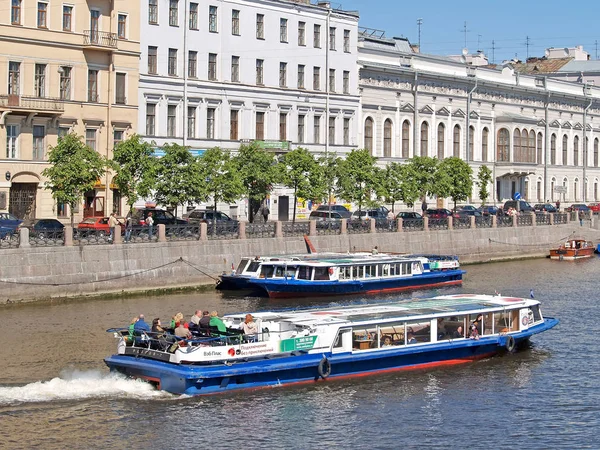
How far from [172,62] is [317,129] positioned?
11.4m

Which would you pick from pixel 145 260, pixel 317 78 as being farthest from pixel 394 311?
pixel 317 78

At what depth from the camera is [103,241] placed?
39.3 metres

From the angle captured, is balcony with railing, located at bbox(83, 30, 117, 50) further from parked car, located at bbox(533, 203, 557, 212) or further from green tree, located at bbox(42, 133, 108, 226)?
parked car, located at bbox(533, 203, 557, 212)

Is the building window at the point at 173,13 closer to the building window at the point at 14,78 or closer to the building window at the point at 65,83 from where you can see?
the building window at the point at 65,83

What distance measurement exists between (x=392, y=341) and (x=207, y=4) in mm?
30834

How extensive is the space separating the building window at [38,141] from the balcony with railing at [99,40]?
404cm

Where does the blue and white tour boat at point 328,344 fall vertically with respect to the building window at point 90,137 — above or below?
below

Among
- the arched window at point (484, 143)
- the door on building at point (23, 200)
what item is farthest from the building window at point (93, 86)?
the arched window at point (484, 143)

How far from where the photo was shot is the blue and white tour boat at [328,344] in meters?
24.9

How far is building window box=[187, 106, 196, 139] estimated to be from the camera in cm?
5512

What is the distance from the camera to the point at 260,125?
2339 inches

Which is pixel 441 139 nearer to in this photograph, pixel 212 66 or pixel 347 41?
pixel 347 41

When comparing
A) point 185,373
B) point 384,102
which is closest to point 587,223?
point 384,102

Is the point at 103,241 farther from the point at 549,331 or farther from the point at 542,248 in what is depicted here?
the point at 542,248
